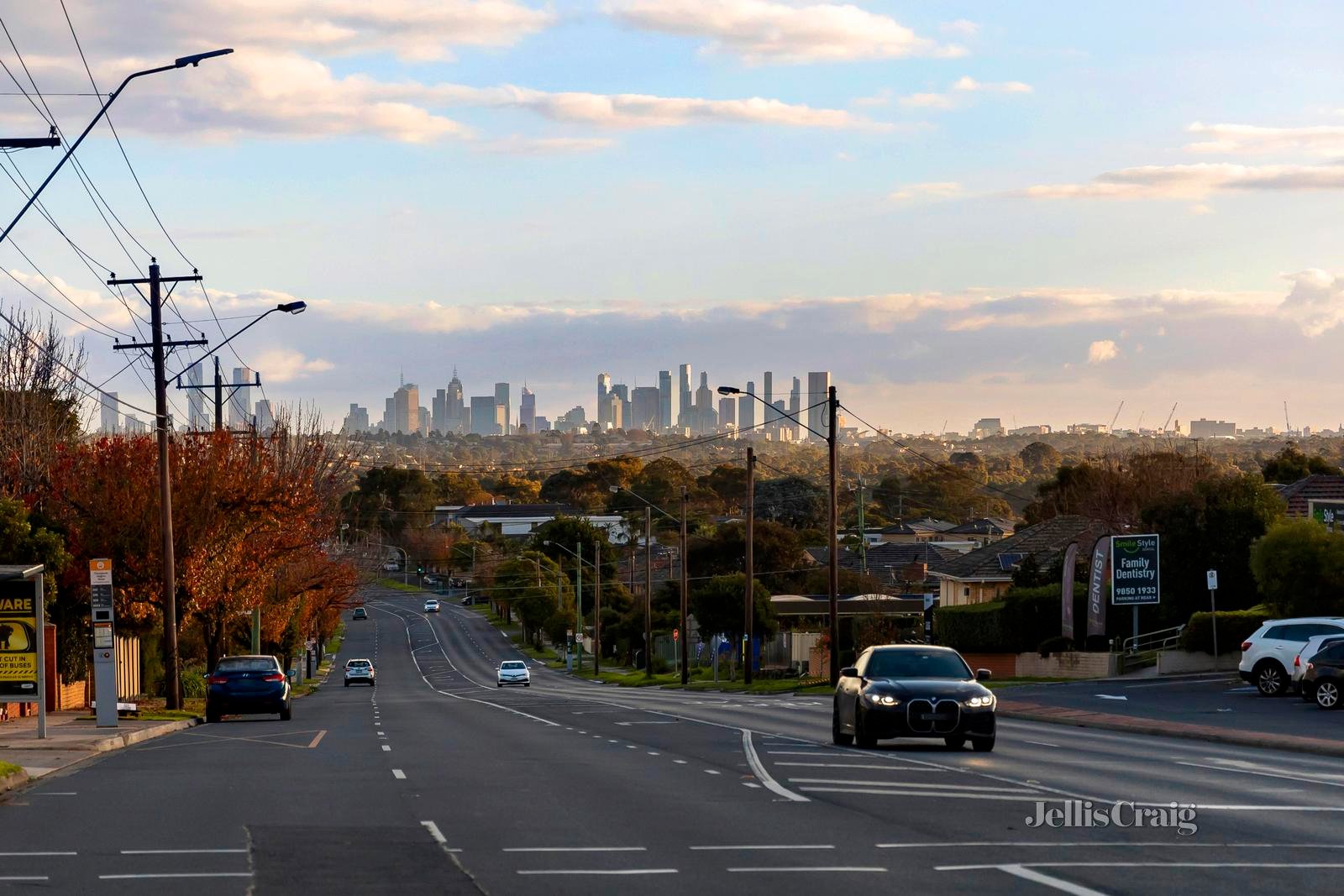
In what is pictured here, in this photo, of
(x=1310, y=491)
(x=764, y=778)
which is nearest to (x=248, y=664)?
(x=764, y=778)

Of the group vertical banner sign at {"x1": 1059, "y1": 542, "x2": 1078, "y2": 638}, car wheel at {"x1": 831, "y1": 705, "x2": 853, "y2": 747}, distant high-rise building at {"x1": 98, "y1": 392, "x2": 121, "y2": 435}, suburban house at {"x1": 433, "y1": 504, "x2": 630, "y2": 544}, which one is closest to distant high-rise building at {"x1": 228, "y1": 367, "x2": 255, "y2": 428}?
distant high-rise building at {"x1": 98, "y1": 392, "x2": 121, "y2": 435}

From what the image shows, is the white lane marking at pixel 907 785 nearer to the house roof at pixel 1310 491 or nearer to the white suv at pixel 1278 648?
the white suv at pixel 1278 648

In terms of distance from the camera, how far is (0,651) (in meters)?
26.6

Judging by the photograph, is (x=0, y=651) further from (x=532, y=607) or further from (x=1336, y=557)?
(x=532, y=607)

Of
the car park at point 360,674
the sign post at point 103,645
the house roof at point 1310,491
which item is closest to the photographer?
the sign post at point 103,645

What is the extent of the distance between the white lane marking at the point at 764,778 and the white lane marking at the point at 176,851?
19.2 ft

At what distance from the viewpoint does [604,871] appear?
11.8 meters

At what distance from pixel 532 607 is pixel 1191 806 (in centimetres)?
11241

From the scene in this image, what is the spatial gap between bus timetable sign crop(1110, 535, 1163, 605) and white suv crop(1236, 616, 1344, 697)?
612 inches

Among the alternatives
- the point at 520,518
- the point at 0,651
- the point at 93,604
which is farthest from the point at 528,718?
the point at 520,518

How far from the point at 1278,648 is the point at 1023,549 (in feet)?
141

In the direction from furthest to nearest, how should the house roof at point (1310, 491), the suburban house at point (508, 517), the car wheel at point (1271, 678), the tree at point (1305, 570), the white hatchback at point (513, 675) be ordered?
the suburban house at point (508, 517), the white hatchback at point (513, 675), the house roof at point (1310, 491), the tree at point (1305, 570), the car wheel at point (1271, 678)

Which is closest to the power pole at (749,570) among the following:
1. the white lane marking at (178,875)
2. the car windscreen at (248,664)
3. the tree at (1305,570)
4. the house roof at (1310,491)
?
the tree at (1305,570)

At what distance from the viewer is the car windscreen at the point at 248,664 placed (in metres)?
36.3
